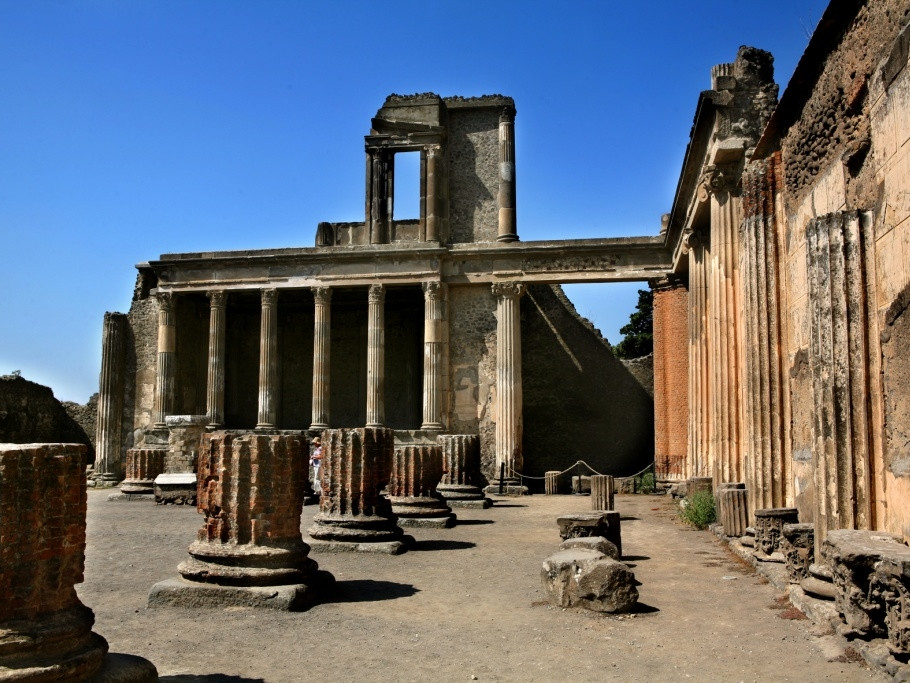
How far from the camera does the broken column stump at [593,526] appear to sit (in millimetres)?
8789

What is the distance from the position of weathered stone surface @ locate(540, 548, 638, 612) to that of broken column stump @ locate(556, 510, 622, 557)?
222 cm

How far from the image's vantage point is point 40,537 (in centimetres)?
384

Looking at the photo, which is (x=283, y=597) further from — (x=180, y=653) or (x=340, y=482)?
(x=340, y=482)

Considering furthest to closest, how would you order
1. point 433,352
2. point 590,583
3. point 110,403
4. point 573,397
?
point 573,397 < point 110,403 < point 433,352 < point 590,583

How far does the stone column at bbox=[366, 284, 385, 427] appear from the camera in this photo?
22.7 metres

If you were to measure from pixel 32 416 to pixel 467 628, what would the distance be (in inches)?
1014

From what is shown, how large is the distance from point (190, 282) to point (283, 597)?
744 inches

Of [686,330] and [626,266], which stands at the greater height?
[626,266]

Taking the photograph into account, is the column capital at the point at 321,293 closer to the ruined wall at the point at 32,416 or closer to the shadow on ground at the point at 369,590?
the ruined wall at the point at 32,416

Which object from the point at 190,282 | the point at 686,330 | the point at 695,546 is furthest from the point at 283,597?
the point at 190,282

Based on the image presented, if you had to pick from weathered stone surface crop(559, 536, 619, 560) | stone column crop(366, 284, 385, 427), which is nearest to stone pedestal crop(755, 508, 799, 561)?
weathered stone surface crop(559, 536, 619, 560)

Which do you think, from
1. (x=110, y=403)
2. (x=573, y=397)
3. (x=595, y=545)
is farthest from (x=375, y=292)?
(x=595, y=545)

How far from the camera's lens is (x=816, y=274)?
5.87 meters

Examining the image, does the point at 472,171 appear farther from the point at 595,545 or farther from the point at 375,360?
the point at 595,545
